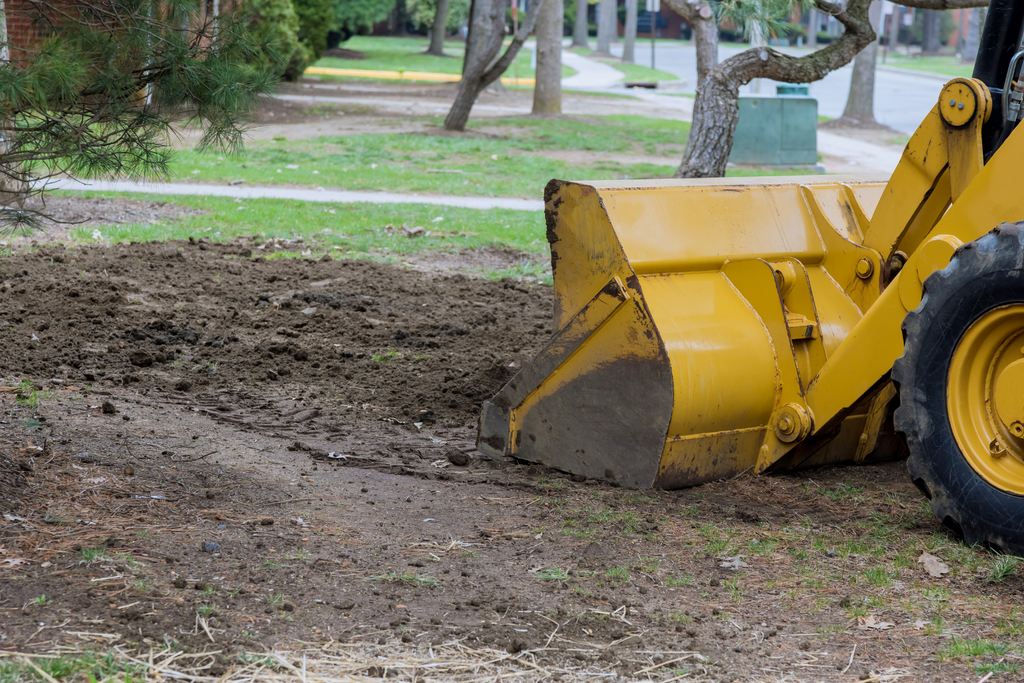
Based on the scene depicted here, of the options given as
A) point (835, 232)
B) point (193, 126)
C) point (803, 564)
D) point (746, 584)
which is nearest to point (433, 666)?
point (746, 584)

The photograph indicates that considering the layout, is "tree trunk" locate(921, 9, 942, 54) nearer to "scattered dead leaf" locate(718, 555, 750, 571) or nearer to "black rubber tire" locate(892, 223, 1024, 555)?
"black rubber tire" locate(892, 223, 1024, 555)

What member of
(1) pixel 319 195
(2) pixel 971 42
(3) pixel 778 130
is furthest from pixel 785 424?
(2) pixel 971 42

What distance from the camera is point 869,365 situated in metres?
3.84

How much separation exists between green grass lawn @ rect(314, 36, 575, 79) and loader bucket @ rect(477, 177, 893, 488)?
33.2m

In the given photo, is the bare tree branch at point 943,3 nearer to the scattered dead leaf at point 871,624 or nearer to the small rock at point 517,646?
the scattered dead leaf at point 871,624

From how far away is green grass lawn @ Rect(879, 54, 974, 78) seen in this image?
4571cm

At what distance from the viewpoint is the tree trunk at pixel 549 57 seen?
21.5 metres

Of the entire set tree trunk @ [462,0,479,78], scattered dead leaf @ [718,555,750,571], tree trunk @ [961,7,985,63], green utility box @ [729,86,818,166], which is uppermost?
tree trunk @ [961,7,985,63]

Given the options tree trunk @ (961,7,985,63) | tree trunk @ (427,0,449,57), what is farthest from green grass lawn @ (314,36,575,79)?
tree trunk @ (961,7,985,63)

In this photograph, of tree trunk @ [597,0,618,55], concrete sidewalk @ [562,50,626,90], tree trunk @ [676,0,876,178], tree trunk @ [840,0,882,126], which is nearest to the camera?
tree trunk @ [676,0,876,178]

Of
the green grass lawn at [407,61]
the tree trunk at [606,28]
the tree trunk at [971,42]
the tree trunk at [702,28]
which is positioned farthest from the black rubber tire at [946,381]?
Answer: the tree trunk at [606,28]

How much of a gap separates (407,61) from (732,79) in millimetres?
33217

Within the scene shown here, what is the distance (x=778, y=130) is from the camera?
17141 mm

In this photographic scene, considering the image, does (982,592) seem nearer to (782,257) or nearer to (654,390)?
(654,390)
